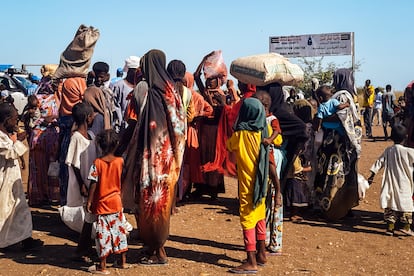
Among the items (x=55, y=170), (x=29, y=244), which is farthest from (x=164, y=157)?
(x=55, y=170)

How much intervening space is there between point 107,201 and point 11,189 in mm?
1314

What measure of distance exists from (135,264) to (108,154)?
1.15 meters

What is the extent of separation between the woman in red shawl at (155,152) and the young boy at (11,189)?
4.28ft

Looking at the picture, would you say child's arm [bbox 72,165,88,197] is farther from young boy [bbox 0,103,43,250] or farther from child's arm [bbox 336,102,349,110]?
child's arm [bbox 336,102,349,110]

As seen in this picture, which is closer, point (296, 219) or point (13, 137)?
point (13, 137)

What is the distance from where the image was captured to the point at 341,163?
7387 mm

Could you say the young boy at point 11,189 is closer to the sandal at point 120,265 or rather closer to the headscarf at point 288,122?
the sandal at point 120,265

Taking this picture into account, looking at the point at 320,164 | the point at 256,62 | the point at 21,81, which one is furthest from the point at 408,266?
the point at 21,81

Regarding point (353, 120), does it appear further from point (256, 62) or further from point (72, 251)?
point (72, 251)

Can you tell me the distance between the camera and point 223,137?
8.04 meters

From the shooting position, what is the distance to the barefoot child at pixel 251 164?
5.07 m

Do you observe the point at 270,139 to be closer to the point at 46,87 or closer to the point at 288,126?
the point at 288,126

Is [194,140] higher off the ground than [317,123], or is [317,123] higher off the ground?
[317,123]

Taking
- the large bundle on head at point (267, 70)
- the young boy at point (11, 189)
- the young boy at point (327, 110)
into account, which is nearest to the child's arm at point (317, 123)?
the young boy at point (327, 110)
